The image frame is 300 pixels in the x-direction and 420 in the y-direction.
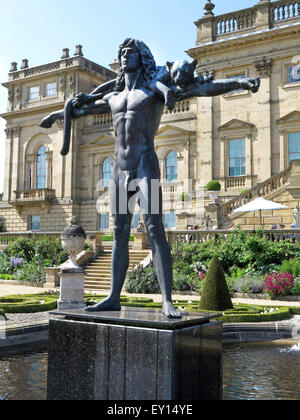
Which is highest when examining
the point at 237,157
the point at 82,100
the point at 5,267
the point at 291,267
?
the point at 237,157

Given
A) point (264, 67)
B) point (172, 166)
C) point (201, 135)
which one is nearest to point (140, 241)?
point (172, 166)

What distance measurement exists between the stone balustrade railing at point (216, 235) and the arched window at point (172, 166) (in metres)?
10.1

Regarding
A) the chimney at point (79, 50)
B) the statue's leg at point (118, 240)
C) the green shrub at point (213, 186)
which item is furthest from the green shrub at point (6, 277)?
Result: the chimney at point (79, 50)

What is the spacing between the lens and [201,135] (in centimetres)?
2677

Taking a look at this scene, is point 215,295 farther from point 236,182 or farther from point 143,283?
point 236,182

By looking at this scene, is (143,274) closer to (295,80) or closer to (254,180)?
(254,180)

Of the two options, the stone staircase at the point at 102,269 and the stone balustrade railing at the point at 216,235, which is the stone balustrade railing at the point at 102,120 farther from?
the stone balustrade railing at the point at 216,235

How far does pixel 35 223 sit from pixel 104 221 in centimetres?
575

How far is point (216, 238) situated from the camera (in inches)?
680

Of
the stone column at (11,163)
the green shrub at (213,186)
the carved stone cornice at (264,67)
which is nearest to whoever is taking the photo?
the green shrub at (213,186)

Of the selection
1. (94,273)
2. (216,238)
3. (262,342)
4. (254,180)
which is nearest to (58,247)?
(94,273)

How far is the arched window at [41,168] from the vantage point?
3391 centimetres

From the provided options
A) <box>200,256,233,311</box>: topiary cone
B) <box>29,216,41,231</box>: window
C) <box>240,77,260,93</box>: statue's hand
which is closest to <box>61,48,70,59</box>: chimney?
<box>29,216,41,231</box>: window
